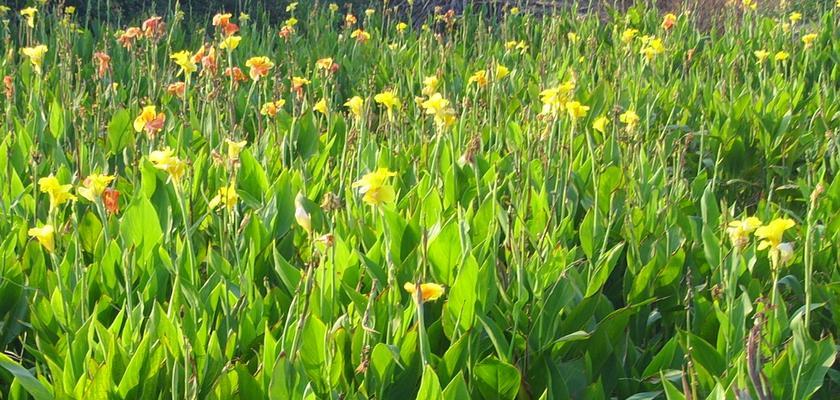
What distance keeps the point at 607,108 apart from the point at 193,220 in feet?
5.87

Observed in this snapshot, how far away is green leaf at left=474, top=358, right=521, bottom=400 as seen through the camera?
1.50m

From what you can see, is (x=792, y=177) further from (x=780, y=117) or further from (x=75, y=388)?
(x=75, y=388)

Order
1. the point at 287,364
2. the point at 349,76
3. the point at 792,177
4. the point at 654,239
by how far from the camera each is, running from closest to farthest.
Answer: the point at 287,364 → the point at 654,239 → the point at 792,177 → the point at 349,76

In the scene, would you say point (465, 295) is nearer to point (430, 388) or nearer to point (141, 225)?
point (430, 388)

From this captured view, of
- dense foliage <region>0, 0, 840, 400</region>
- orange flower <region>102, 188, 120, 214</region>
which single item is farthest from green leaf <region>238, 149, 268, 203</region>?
orange flower <region>102, 188, 120, 214</region>

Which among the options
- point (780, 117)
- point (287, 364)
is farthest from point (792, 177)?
point (287, 364)

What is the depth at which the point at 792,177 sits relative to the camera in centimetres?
336

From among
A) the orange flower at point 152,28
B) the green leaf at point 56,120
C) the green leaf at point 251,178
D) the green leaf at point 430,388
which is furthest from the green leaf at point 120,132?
the green leaf at point 430,388

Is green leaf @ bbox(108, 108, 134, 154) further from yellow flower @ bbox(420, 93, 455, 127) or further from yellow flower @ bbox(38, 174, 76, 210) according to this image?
yellow flower @ bbox(38, 174, 76, 210)

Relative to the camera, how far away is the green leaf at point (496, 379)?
150cm

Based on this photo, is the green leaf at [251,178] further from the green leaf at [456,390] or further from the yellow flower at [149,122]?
the green leaf at [456,390]

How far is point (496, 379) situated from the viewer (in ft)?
4.99

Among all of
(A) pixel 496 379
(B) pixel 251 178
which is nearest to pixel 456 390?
(A) pixel 496 379

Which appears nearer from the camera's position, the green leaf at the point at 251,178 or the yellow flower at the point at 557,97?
the yellow flower at the point at 557,97
